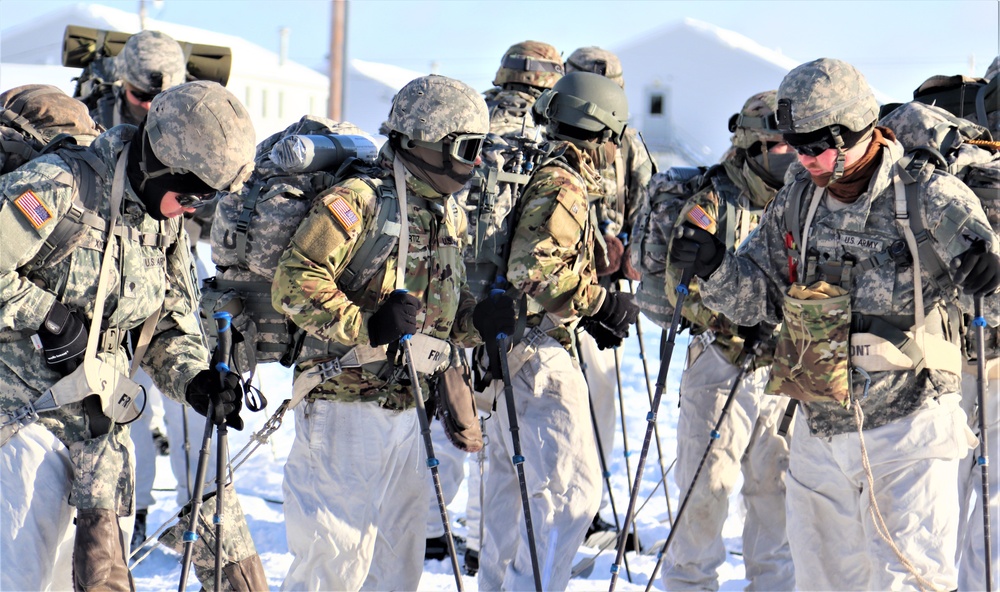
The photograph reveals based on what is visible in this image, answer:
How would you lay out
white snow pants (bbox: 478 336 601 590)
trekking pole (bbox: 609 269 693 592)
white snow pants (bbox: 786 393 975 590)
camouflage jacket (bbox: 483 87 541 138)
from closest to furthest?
white snow pants (bbox: 786 393 975 590)
trekking pole (bbox: 609 269 693 592)
white snow pants (bbox: 478 336 601 590)
camouflage jacket (bbox: 483 87 541 138)

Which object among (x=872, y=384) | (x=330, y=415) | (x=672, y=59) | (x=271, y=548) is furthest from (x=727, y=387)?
(x=672, y=59)

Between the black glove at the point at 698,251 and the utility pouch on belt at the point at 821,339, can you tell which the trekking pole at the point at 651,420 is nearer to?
the black glove at the point at 698,251

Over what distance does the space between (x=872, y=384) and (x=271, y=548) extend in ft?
13.1

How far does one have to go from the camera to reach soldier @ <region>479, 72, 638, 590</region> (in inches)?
214

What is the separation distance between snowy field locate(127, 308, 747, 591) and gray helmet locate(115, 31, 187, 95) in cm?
204

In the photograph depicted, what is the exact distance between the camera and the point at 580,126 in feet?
19.6

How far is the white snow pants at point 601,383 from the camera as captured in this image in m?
7.32

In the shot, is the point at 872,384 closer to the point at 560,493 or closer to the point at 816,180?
the point at 816,180

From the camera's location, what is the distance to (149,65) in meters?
7.53

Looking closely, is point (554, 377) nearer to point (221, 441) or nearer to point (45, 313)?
point (221, 441)

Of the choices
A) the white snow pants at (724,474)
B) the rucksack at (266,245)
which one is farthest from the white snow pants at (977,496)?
the rucksack at (266,245)

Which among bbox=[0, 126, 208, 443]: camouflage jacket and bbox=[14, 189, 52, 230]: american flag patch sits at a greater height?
bbox=[14, 189, 52, 230]: american flag patch

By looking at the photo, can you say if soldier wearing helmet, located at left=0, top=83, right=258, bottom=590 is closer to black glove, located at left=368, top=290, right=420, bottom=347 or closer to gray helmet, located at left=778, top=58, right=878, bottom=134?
black glove, located at left=368, top=290, right=420, bottom=347

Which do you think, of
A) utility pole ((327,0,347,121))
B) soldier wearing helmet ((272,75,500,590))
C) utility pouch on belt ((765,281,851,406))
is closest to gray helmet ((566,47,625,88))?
soldier wearing helmet ((272,75,500,590))
